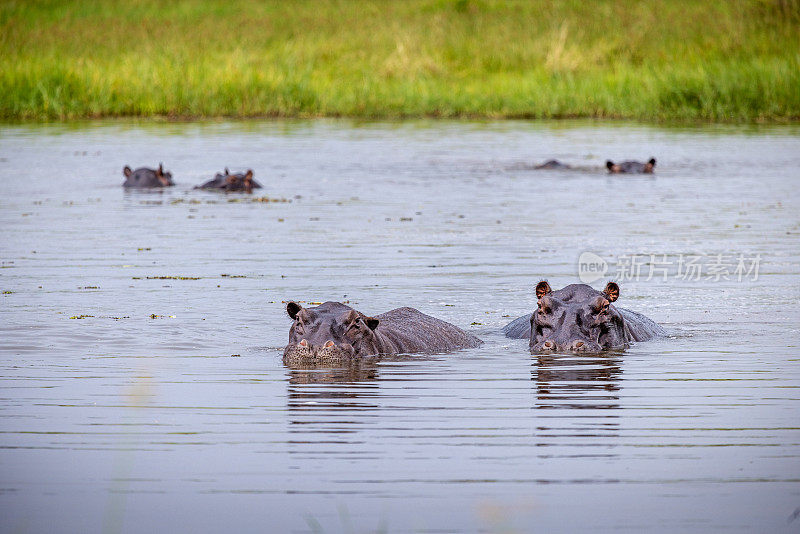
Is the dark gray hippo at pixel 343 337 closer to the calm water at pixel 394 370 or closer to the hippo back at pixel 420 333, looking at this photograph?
the hippo back at pixel 420 333

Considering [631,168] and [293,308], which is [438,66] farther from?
[293,308]

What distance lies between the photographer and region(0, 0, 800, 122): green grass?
32594mm

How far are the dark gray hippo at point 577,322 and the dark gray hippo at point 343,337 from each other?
694 millimetres

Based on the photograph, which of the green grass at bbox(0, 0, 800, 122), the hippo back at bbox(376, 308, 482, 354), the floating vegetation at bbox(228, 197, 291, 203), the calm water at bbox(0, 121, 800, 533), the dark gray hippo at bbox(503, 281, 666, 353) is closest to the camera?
the calm water at bbox(0, 121, 800, 533)

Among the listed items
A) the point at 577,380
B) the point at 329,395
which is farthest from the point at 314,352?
the point at 577,380

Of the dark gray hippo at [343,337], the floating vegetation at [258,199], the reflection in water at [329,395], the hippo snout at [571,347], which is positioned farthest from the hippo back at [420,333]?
the floating vegetation at [258,199]

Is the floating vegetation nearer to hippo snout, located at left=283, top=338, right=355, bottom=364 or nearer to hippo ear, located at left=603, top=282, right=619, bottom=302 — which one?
hippo ear, located at left=603, top=282, right=619, bottom=302

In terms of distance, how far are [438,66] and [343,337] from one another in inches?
1159

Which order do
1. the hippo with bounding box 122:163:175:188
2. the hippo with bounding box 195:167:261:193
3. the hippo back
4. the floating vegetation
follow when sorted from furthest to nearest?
the hippo with bounding box 122:163:175:188
the hippo with bounding box 195:167:261:193
the floating vegetation
the hippo back

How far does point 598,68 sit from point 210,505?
3174cm

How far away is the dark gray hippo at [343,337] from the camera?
9.25 meters

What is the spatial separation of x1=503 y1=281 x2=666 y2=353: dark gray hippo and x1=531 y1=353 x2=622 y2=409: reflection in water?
0.11 meters

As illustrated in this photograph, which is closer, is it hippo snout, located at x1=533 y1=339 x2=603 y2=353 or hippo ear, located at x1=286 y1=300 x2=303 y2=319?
hippo ear, located at x1=286 y1=300 x2=303 y2=319

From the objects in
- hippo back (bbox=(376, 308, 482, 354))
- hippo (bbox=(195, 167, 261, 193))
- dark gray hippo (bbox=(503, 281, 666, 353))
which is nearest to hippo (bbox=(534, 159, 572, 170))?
hippo (bbox=(195, 167, 261, 193))
